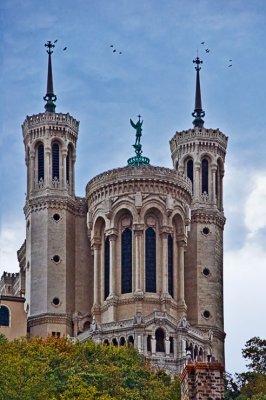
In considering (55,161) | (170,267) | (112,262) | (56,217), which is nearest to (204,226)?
(170,267)

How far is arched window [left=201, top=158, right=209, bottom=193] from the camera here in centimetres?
12731

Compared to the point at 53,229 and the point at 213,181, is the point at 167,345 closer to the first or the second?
the point at 53,229

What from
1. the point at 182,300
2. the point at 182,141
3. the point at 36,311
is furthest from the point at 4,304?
the point at 182,141

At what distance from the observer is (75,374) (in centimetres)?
8412

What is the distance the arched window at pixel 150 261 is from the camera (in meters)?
116

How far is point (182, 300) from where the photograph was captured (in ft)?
386

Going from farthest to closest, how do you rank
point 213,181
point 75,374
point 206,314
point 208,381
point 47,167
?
point 213,181 < point 47,167 < point 206,314 < point 75,374 < point 208,381

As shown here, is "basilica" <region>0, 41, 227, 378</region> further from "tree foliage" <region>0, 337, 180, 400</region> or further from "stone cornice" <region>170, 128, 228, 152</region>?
"tree foliage" <region>0, 337, 180, 400</region>

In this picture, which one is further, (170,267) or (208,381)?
(170,267)

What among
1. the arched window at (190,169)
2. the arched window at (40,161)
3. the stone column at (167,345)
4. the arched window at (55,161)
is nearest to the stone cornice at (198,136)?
the arched window at (190,169)

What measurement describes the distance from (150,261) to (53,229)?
900 cm

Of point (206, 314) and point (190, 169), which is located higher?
point (190, 169)

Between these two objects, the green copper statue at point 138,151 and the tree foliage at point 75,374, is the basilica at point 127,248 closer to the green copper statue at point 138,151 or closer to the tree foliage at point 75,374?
the green copper statue at point 138,151

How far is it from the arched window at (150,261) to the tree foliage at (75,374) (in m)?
14.6
